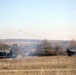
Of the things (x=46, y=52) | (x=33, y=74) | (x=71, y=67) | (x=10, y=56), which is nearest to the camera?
(x=33, y=74)

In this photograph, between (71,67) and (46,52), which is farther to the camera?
(46,52)

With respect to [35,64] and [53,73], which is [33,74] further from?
[35,64]

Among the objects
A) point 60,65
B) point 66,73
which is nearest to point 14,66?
point 60,65

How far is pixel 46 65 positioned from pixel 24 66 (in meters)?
3.08

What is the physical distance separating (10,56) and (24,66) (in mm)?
13306

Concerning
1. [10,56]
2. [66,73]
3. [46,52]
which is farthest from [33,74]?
[46,52]

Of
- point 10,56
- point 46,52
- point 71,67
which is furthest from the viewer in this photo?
point 46,52

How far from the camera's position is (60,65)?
29.3m

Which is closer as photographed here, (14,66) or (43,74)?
(43,74)

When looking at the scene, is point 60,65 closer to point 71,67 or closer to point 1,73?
point 71,67

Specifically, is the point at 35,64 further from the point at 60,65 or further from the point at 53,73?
the point at 53,73

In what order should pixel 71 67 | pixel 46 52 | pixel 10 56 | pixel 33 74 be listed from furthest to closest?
pixel 46 52 → pixel 10 56 → pixel 71 67 → pixel 33 74

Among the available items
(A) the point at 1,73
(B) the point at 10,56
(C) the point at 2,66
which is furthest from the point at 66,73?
(B) the point at 10,56

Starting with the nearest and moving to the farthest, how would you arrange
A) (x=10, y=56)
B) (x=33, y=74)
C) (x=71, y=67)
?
(x=33, y=74) < (x=71, y=67) < (x=10, y=56)
